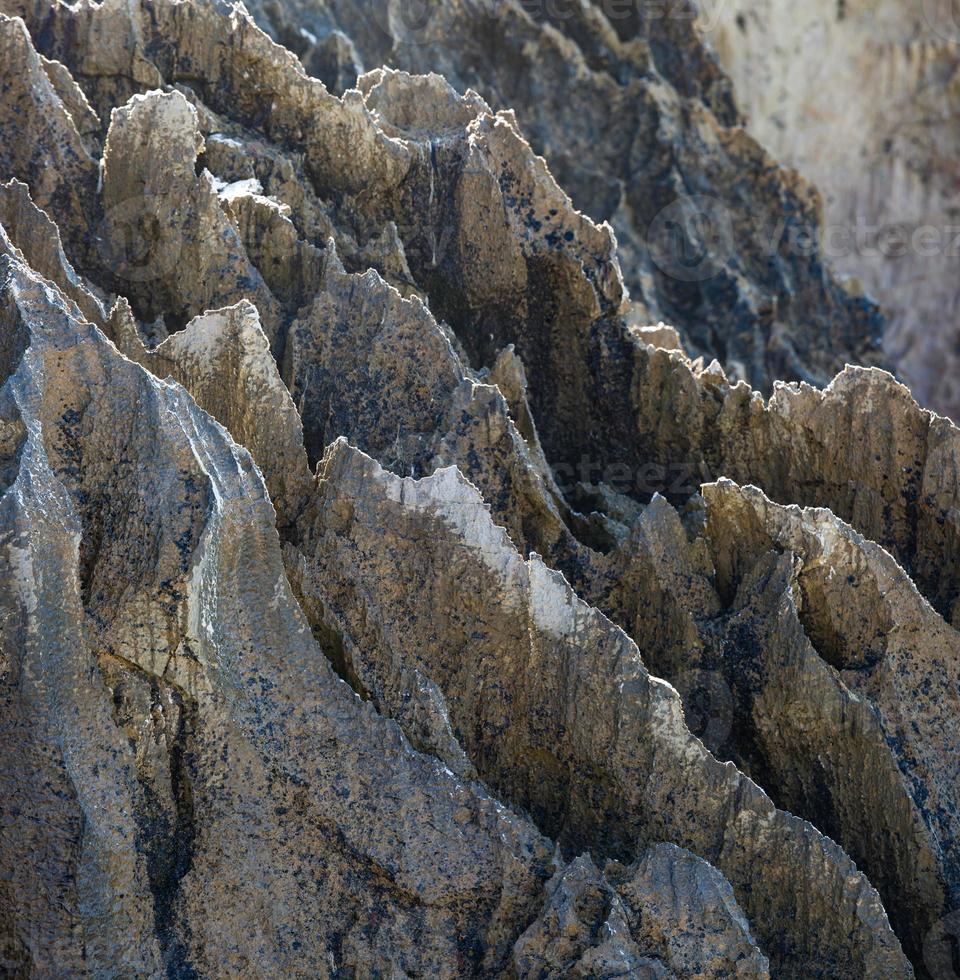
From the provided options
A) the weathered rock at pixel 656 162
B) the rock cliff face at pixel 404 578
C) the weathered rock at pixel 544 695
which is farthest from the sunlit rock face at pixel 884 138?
the weathered rock at pixel 544 695

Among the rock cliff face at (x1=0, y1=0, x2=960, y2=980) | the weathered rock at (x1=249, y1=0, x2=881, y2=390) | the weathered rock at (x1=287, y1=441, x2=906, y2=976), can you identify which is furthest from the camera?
the weathered rock at (x1=249, y1=0, x2=881, y2=390)

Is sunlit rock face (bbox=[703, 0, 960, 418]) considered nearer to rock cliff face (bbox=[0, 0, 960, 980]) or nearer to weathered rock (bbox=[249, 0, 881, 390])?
weathered rock (bbox=[249, 0, 881, 390])

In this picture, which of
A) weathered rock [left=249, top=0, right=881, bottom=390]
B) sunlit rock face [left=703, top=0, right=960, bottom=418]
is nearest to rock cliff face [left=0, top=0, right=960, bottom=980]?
weathered rock [left=249, top=0, right=881, bottom=390]

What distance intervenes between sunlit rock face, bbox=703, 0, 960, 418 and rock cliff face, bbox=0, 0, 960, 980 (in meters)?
19.5

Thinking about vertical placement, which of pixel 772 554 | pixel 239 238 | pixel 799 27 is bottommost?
pixel 799 27

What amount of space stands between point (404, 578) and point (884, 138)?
28003 mm

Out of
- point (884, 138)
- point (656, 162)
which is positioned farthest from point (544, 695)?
point (884, 138)

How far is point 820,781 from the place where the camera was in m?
Answer: 10.6

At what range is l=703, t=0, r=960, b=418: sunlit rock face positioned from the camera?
34062mm

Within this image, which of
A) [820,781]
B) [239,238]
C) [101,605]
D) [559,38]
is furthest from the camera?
[559,38]

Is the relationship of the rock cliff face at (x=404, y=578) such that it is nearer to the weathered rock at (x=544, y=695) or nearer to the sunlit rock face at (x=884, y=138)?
the weathered rock at (x=544, y=695)

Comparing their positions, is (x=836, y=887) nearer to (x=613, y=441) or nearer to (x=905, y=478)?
(x=905, y=478)

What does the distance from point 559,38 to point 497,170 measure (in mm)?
10195

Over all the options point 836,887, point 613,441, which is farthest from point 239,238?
point 836,887
